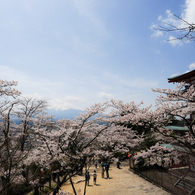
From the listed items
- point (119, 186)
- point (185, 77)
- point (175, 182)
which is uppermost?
point (185, 77)

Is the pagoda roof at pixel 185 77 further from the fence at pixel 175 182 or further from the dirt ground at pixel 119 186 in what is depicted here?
the dirt ground at pixel 119 186

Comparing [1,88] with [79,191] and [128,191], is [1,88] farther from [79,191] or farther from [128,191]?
[128,191]

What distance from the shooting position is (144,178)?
13.7 metres

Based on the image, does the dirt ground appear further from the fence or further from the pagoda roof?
the pagoda roof

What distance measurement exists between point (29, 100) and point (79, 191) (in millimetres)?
10030

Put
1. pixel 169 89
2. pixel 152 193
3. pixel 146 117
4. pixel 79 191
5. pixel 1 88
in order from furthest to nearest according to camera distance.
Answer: pixel 79 191 < pixel 152 193 < pixel 146 117 < pixel 169 89 < pixel 1 88

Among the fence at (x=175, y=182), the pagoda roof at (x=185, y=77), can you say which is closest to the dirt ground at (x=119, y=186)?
the fence at (x=175, y=182)

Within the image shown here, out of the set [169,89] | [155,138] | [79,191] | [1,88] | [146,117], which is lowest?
[79,191]

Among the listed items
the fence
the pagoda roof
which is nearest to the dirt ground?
the fence

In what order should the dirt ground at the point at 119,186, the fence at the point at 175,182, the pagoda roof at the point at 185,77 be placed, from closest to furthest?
the fence at the point at 175,182 → the dirt ground at the point at 119,186 → the pagoda roof at the point at 185,77

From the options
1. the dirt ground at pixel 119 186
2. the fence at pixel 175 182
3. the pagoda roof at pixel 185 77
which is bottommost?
the dirt ground at pixel 119 186

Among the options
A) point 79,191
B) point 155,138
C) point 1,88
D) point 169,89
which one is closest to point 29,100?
point 1,88

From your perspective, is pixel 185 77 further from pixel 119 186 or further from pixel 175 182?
pixel 119 186

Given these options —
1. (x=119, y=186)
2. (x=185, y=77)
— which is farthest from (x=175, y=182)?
(x=185, y=77)
